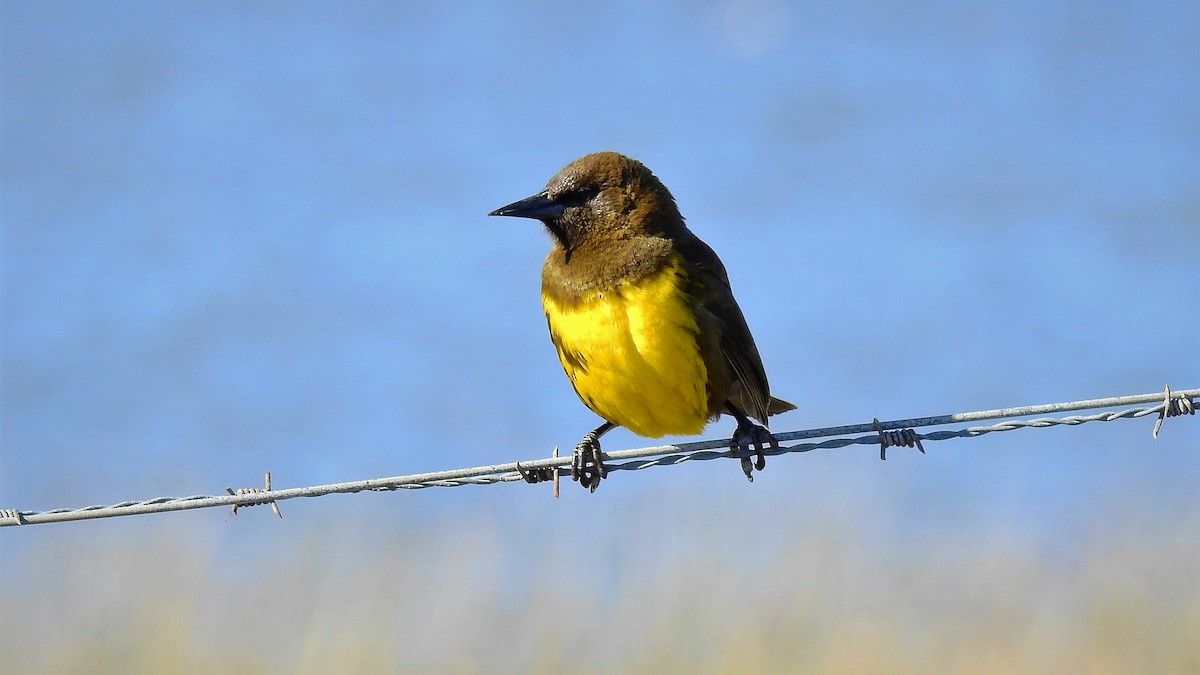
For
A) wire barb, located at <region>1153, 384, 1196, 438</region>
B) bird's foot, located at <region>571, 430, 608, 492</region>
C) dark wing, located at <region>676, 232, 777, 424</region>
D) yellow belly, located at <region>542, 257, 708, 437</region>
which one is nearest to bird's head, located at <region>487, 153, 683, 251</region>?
dark wing, located at <region>676, 232, 777, 424</region>

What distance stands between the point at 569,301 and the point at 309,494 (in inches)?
60.5

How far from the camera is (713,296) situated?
5.36 m

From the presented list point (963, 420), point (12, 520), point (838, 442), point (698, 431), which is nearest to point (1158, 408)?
point (963, 420)

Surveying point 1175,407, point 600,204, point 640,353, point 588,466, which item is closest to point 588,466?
point 588,466

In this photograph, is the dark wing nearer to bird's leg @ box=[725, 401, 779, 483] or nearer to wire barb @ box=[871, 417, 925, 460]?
bird's leg @ box=[725, 401, 779, 483]

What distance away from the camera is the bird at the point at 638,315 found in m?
5.11

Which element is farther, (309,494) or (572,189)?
(572,189)

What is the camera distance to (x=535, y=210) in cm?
579

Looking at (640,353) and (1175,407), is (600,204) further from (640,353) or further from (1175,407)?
(1175,407)

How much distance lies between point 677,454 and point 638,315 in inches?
35.2

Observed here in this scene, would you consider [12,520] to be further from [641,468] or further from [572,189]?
[572,189]

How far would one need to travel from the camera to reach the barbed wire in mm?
3852

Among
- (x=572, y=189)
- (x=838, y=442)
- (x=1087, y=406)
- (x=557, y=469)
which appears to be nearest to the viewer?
(x=1087, y=406)

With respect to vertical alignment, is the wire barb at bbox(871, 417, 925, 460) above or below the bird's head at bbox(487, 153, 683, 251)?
below
